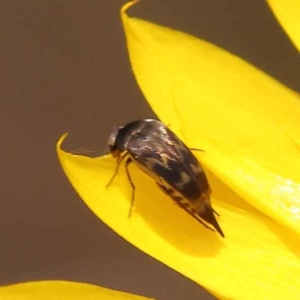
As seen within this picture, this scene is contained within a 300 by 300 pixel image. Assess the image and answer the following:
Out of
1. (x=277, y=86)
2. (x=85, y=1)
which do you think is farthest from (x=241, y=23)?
(x=277, y=86)

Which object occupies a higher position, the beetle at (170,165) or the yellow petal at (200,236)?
the beetle at (170,165)

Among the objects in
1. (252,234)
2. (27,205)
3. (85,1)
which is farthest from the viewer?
(27,205)

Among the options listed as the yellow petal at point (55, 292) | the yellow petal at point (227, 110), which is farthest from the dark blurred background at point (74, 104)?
the yellow petal at point (55, 292)

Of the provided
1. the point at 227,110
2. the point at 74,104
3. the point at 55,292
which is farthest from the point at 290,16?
the point at 74,104

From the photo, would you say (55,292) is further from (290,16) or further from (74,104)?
(74,104)

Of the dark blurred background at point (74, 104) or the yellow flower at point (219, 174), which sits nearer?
the yellow flower at point (219, 174)

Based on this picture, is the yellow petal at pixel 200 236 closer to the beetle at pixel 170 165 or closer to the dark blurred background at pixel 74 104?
the beetle at pixel 170 165

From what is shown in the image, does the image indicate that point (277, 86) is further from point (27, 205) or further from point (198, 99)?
point (27, 205)
